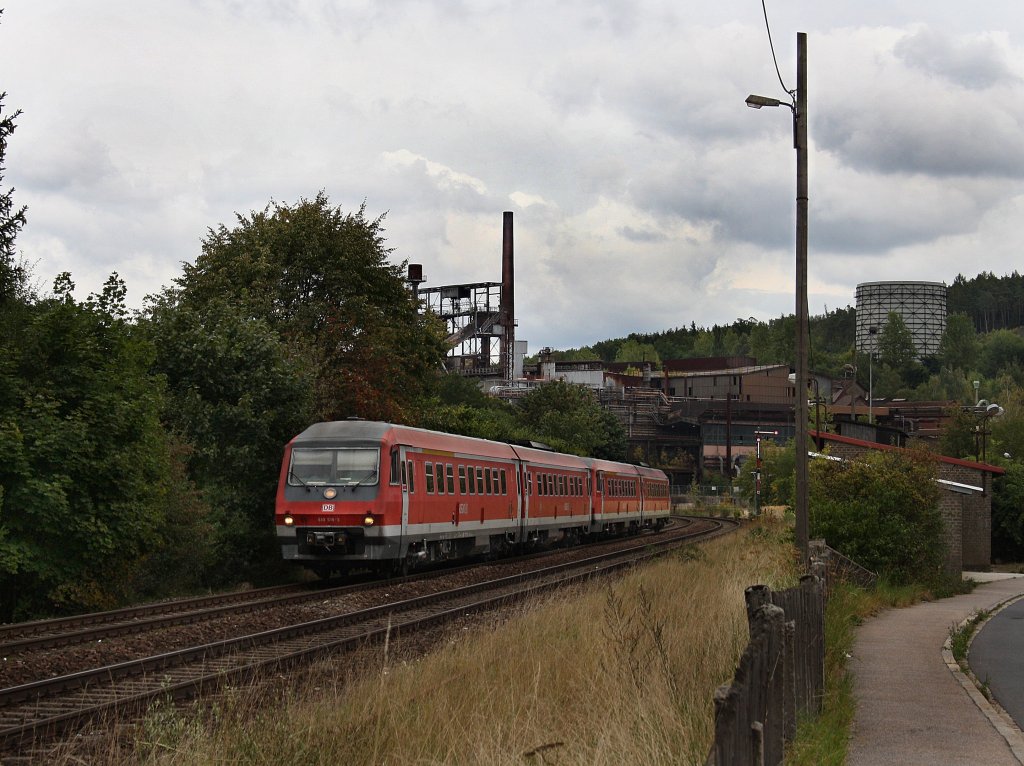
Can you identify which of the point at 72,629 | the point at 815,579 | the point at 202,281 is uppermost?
the point at 202,281

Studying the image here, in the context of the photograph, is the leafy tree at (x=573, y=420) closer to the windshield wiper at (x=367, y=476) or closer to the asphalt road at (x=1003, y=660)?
the windshield wiper at (x=367, y=476)

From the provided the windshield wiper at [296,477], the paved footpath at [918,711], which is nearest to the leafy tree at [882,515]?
the paved footpath at [918,711]

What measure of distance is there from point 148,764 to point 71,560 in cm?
1289

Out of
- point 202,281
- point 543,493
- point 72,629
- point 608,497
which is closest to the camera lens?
point 72,629

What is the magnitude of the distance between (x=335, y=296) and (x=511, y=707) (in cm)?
3409

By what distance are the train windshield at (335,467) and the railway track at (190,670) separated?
3.24m

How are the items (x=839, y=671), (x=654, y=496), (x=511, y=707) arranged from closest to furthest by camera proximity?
1. (x=511, y=707)
2. (x=839, y=671)
3. (x=654, y=496)

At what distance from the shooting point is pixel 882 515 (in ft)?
93.9

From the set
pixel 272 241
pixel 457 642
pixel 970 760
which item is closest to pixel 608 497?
pixel 272 241

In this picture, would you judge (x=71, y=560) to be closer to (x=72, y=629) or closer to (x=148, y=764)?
(x=72, y=629)

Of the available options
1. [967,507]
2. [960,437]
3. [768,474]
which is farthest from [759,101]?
[960,437]

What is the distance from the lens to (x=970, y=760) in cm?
924

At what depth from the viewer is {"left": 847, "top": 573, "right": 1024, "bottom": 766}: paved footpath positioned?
9492 mm

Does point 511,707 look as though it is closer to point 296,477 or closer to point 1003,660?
point 1003,660
